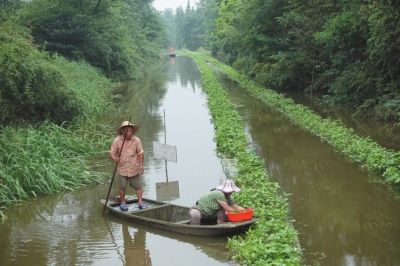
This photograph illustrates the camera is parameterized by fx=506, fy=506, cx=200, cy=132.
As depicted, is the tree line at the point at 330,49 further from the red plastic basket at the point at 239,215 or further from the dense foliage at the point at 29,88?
the red plastic basket at the point at 239,215

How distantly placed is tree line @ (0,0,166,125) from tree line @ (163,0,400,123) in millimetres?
10246

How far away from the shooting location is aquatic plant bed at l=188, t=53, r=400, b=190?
40.8ft

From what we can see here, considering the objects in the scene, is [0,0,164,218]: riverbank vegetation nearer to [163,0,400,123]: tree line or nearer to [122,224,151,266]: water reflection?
[122,224,151,266]: water reflection

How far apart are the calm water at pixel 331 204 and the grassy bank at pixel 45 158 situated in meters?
5.19

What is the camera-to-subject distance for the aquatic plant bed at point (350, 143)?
1242cm

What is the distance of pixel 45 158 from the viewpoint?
13.1 metres

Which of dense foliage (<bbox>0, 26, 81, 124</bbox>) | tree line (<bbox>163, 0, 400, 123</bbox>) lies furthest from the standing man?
tree line (<bbox>163, 0, 400, 123</bbox>)

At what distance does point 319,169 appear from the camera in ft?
45.1

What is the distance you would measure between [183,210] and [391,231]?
12.8 ft

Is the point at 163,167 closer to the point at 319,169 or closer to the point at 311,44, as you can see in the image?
the point at 319,169

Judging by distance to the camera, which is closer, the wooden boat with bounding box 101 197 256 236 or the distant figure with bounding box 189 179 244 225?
the wooden boat with bounding box 101 197 256 236

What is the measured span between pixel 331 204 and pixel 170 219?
3481 millimetres

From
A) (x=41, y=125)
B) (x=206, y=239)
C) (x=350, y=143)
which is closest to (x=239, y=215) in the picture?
(x=206, y=239)

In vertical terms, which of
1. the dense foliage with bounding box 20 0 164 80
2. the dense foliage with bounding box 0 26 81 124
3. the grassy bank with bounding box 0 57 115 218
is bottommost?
the grassy bank with bounding box 0 57 115 218
